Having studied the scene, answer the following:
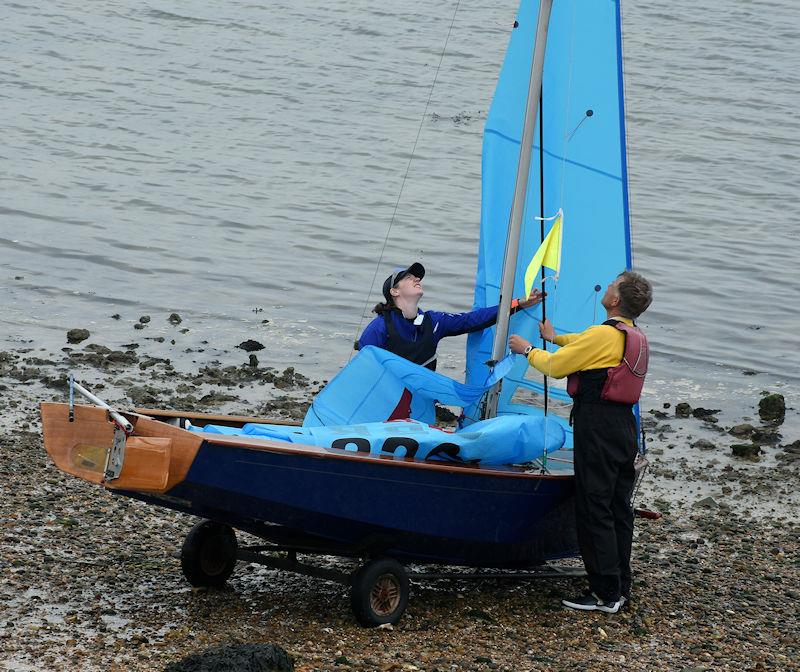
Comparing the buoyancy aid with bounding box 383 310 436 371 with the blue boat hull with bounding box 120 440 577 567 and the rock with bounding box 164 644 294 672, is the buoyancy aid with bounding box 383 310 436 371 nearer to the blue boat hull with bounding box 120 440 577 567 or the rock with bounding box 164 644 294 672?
the blue boat hull with bounding box 120 440 577 567

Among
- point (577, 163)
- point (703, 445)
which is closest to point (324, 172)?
point (703, 445)

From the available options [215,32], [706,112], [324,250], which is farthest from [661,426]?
[215,32]

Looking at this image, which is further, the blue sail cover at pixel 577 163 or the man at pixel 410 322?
the blue sail cover at pixel 577 163

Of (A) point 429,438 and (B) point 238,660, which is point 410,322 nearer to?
(A) point 429,438

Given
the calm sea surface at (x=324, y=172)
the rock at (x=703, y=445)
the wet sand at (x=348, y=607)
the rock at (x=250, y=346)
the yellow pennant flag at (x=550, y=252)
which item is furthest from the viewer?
the calm sea surface at (x=324, y=172)

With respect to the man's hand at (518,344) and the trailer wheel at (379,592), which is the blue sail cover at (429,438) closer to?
the man's hand at (518,344)

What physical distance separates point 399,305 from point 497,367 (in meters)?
0.69

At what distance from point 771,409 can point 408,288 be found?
556 cm

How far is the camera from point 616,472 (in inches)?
251

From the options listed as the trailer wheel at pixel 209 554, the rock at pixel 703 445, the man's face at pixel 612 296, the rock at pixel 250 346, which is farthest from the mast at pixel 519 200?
the rock at pixel 250 346

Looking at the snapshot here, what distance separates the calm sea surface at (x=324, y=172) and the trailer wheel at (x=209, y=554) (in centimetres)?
531

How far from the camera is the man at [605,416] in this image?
20.6 feet

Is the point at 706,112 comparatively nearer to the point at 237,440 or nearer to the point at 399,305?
the point at 399,305

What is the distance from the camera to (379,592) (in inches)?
239
